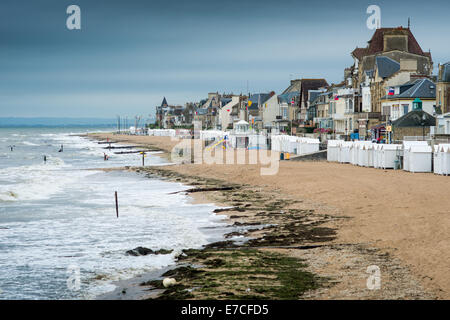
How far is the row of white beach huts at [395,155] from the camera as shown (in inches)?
1274

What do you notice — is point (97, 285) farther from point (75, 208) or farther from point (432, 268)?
point (75, 208)

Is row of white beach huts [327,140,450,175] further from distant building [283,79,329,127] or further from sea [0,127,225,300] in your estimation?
distant building [283,79,329,127]

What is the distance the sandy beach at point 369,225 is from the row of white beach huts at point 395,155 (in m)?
1.19

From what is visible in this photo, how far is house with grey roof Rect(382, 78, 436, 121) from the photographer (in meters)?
58.0

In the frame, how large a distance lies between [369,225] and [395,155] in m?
20.4

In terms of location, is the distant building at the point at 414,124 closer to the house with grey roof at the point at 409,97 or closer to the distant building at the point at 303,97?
the house with grey roof at the point at 409,97

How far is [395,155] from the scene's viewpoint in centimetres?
3772

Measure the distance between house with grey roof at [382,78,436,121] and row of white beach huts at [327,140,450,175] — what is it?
603 inches

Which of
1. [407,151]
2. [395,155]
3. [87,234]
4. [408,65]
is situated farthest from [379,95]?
[87,234]

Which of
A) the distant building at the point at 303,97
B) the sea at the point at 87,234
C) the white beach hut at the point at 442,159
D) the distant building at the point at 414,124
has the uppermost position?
the distant building at the point at 303,97

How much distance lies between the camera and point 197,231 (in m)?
20.5

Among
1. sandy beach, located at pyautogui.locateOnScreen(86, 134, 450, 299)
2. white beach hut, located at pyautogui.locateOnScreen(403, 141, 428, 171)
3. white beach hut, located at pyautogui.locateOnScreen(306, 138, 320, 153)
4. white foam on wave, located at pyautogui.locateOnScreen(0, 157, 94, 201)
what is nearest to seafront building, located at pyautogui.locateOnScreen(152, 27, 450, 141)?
white beach hut, located at pyautogui.locateOnScreen(403, 141, 428, 171)

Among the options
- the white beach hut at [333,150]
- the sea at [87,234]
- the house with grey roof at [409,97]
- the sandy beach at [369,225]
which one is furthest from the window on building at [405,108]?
the sea at [87,234]

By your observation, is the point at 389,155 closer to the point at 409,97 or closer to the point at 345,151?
the point at 345,151
